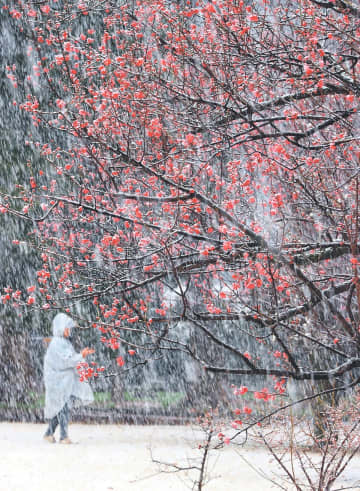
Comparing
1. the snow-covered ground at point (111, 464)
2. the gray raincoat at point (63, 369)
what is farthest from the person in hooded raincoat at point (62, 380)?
the snow-covered ground at point (111, 464)

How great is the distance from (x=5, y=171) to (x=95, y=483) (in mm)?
9055

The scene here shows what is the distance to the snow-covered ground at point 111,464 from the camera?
7375mm

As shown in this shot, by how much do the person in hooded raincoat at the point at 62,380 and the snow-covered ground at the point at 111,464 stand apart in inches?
17.9

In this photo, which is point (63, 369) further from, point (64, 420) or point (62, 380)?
point (64, 420)

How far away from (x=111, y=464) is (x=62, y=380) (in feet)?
7.64

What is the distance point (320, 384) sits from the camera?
995 cm

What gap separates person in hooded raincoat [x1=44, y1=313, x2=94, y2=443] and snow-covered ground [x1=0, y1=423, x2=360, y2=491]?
45 centimetres

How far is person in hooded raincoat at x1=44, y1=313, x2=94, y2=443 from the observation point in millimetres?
10289

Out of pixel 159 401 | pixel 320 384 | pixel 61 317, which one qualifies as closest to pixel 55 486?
pixel 61 317

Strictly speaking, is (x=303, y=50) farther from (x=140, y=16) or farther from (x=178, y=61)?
(x=140, y=16)

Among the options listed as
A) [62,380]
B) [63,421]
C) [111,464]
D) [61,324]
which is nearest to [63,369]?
[62,380]

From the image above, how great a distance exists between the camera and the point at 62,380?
416 inches

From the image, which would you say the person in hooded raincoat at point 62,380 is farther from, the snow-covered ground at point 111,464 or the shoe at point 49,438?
the snow-covered ground at point 111,464

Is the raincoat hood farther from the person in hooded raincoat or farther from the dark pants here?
the dark pants
